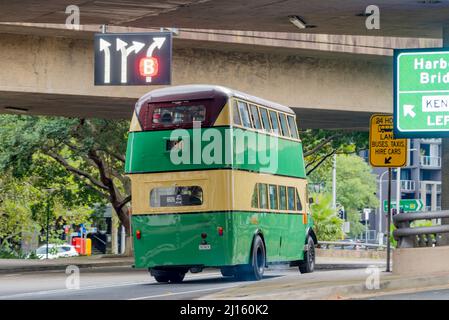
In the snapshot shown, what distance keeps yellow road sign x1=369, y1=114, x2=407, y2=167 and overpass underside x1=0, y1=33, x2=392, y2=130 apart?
20.1 feet

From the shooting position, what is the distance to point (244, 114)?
88.5ft

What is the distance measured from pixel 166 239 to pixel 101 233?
78.9 meters

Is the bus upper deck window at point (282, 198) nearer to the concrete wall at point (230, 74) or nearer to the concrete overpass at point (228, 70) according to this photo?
the concrete overpass at point (228, 70)

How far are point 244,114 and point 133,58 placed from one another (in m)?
3.87

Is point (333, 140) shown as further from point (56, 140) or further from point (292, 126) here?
point (292, 126)

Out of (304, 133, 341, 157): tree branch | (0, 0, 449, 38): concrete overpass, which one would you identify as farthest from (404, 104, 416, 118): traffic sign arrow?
(304, 133, 341, 157): tree branch

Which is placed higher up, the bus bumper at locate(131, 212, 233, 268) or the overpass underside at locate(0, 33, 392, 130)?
the overpass underside at locate(0, 33, 392, 130)

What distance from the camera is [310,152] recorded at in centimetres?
5556

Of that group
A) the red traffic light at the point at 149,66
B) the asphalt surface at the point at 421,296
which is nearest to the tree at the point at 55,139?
the red traffic light at the point at 149,66

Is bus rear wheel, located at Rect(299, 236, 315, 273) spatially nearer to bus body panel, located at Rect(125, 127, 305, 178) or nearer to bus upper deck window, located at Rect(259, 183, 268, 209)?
bus upper deck window, located at Rect(259, 183, 268, 209)

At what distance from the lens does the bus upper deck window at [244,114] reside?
26.8 metres

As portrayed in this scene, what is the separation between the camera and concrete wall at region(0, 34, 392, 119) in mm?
31139

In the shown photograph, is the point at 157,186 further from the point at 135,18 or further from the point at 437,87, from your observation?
the point at 437,87
